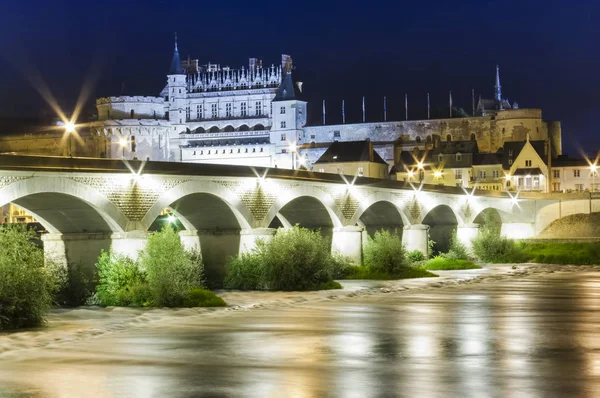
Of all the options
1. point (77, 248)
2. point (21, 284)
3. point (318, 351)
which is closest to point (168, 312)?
point (77, 248)

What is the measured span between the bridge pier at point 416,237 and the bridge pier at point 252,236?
1935 centimetres

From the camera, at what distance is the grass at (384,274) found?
161 feet

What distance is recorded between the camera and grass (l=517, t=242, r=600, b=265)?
66.8 m

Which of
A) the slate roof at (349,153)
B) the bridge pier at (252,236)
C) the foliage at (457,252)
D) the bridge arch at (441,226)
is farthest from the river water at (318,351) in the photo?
the slate roof at (349,153)

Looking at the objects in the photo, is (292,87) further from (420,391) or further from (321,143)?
(420,391)

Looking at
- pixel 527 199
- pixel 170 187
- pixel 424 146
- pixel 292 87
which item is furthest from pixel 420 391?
pixel 292 87

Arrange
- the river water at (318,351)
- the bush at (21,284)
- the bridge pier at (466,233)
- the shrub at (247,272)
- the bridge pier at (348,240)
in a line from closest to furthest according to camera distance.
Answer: the river water at (318,351) → the bush at (21,284) → the shrub at (247,272) → the bridge pier at (348,240) → the bridge pier at (466,233)

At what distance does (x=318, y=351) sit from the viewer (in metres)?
Answer: 23.5

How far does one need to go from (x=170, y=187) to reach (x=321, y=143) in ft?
310

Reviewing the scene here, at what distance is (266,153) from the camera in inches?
5527

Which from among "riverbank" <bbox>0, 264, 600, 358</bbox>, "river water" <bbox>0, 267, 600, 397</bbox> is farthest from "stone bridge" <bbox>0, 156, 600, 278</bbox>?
"river water" <bbox>0, 267, 600, 397</bbox>

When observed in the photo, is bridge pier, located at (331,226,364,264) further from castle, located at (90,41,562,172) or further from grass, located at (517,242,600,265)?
castle, located at (90,41,562,172)

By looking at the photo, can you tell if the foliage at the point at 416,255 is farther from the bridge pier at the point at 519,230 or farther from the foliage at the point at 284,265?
the bridge pier at the point at 519,230

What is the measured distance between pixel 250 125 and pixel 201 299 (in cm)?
11197
